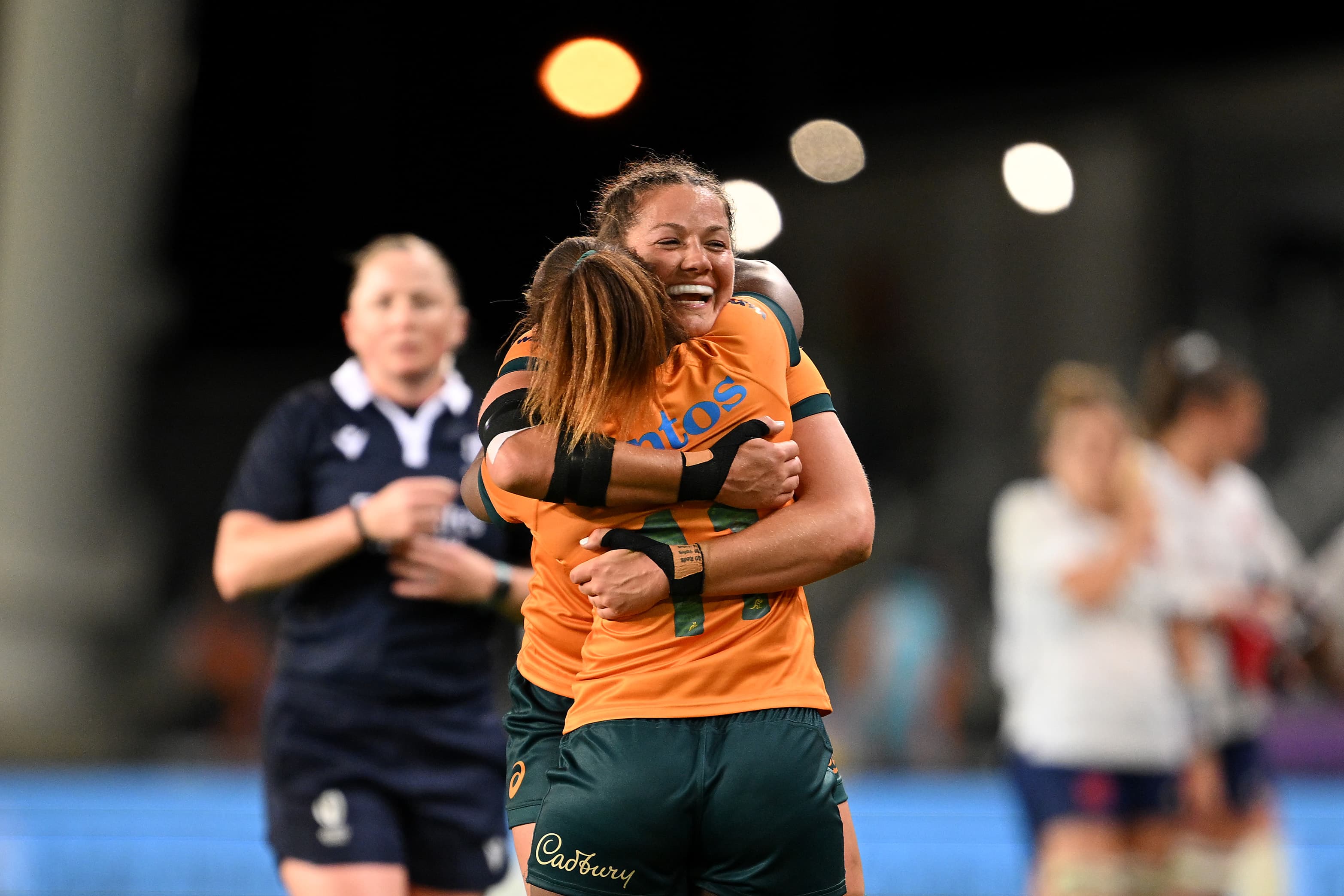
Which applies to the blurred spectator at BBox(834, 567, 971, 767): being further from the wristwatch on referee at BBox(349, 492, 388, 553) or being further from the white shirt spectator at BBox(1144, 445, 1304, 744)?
the wristwatch on referee at BBox(349, 492, 388, 553)

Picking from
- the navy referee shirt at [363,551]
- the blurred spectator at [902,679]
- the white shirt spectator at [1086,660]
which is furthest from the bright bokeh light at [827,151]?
the navy referee shirt at [363,551]

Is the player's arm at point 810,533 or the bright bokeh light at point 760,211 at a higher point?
the bright bokeh light at point 760,211

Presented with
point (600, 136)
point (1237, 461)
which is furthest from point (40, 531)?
point (1237, 461)

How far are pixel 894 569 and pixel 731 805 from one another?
8.88 metres

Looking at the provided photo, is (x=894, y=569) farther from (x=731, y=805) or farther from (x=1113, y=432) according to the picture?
(x=731, y=805)

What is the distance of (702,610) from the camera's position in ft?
6.03

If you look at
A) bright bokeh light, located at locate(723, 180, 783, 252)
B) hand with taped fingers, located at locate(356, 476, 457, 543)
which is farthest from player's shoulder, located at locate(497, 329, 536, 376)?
bright bokeh light, located at locate(723, 180, 783, 252)

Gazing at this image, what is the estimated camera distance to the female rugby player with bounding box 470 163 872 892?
179 centimetres

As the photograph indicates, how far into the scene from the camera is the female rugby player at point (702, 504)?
5.87ft

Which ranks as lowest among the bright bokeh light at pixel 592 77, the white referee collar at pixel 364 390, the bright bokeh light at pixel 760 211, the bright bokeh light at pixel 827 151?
the white referee collar at pixel 364 390

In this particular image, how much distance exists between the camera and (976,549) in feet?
37.4

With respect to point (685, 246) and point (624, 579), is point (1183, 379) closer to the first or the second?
point (685, 246)

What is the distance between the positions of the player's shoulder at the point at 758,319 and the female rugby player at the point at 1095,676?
278 centimetres

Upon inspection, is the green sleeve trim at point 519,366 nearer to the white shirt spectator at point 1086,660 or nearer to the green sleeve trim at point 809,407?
the green sleeve trim at point 809,407
